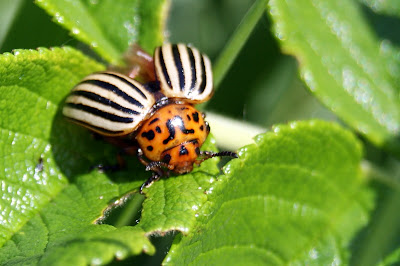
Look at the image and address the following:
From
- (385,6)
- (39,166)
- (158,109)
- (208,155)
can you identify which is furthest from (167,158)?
(385,6)

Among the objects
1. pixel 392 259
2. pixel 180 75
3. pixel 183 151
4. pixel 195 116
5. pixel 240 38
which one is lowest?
pixel 392 259

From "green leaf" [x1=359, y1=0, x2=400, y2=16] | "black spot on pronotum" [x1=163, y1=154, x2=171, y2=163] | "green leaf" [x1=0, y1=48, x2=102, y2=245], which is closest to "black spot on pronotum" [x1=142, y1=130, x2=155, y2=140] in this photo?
"black spot on pronotum" [x1=163, y1=154, x2=171, y2=163]

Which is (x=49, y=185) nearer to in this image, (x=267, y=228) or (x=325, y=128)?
(x=267, y=228)

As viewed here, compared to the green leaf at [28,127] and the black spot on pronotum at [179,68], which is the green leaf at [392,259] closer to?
the black spot on pronotum at [179,68]

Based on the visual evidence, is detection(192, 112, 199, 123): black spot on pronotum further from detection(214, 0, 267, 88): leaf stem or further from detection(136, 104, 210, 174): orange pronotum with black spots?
detection(214, 0, 267, 88): leaf stem

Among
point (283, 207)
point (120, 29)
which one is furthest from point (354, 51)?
point (120, 29)

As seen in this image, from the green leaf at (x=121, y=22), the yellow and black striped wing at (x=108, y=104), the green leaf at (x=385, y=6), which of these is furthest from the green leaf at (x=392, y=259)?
the green leaf at (x=121, y=22)

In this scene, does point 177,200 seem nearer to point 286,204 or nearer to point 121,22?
point 286,204

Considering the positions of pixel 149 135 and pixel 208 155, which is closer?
pixel 208 155
